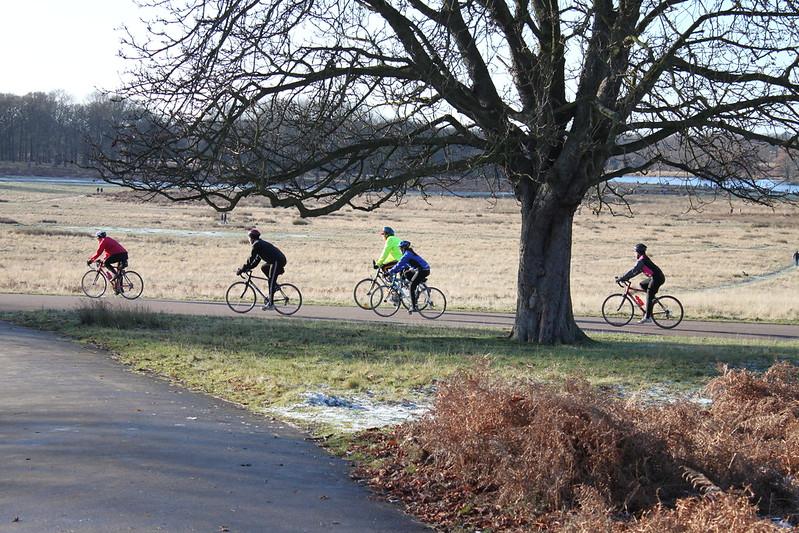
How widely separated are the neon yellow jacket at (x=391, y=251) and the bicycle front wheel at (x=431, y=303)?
1.01 metres

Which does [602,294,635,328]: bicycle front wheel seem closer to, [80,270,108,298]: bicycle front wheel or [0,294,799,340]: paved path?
[0,294,799,340]: paved path

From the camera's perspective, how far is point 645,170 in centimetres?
1556

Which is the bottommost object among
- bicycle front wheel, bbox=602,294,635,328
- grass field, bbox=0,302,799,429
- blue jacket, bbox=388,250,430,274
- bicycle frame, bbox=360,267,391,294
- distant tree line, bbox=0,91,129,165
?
grass field, bbox=0,302,799,429

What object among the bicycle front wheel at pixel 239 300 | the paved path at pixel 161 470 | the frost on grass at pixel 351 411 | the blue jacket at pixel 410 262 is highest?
the blue jacket at pixel 410 262

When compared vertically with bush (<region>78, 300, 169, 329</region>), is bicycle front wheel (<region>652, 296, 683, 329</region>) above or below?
above

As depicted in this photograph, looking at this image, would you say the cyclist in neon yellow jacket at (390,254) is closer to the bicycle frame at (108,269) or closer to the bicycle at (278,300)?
the bicycle at (278,300)

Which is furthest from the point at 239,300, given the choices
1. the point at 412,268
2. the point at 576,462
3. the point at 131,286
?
the point at 576,462

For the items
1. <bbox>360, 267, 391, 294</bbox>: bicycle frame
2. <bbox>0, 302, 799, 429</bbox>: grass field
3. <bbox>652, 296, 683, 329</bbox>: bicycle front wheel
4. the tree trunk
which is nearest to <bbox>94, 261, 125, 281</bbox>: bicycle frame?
<bbox>0, 302, 799, 429</bbox>: grass field

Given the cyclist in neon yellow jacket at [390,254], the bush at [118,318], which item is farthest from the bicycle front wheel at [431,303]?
the bush at [118,318]

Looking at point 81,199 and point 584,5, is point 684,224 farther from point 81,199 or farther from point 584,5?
point 584,5

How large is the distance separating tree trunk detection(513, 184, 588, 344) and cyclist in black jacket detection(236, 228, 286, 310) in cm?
628

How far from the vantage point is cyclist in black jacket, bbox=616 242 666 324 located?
2097 cm

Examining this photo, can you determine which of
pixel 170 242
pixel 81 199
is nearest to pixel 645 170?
pixel 170 242

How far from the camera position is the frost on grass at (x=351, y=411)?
362 inches
